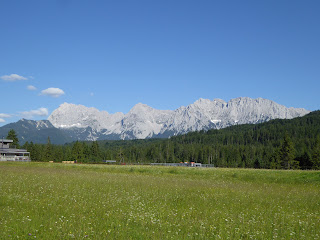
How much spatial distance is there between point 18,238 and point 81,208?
486 cm

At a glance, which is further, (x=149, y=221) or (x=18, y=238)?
(x=149, y=221)

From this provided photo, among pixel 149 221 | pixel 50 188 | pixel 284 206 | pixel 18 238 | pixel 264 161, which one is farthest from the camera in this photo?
pixel 264 161

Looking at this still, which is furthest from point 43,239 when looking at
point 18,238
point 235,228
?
point 235,228

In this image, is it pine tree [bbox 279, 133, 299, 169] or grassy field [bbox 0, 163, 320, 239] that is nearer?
grassy field [bbox 0, 163, 320, 239]

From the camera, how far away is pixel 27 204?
562 inches

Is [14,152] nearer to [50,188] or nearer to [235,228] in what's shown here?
[50,188]

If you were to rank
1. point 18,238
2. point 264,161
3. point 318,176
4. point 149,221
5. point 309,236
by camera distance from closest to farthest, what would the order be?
point 18,238, point 309,236, point 149,221, point 318,176, point 264,161

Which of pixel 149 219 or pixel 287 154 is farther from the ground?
pixel 287 154

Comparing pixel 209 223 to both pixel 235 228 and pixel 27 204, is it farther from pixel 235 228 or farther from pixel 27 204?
pixel 27 204

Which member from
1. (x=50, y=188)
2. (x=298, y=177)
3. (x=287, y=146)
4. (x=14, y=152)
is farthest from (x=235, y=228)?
(x=14, y=152)

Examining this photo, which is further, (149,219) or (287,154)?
(287,154)

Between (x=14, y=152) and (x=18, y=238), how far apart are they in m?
120

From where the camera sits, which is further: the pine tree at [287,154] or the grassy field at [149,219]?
the pine tree at [287,154]

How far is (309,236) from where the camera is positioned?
10.6 metres
